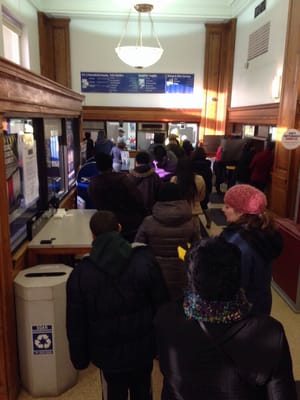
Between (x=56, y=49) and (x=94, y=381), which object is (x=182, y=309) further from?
(x=56, y=49)

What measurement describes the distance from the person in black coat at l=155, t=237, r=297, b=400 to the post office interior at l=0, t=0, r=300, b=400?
1487 mm

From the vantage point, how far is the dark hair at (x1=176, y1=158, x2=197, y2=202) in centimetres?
→ 405

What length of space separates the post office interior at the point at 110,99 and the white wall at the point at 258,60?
0.08 ft

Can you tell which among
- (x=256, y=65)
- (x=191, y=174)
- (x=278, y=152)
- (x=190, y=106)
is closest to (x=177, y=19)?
(x=190, y=106)

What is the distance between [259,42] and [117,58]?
409 cm

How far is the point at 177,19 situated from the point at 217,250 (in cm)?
989

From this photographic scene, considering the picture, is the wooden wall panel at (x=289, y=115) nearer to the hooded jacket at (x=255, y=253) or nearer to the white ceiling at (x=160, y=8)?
the white ceiling at (x=160, y=8)

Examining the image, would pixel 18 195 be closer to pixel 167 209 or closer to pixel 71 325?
pixel 167 209

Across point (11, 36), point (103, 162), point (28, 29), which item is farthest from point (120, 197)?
point (28, 29)

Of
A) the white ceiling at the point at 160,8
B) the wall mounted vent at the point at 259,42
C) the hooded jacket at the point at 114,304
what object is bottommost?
the hooded jacket at the point at 114,304

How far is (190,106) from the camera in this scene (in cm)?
1038

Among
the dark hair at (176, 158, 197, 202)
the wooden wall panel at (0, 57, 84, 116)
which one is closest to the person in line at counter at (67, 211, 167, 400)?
the wooden wall panel at (0, 57, 84, 116)

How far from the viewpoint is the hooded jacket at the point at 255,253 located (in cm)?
191

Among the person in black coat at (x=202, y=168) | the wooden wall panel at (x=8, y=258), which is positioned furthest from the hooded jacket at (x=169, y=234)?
the person in black coat at (x=202, y=168)
